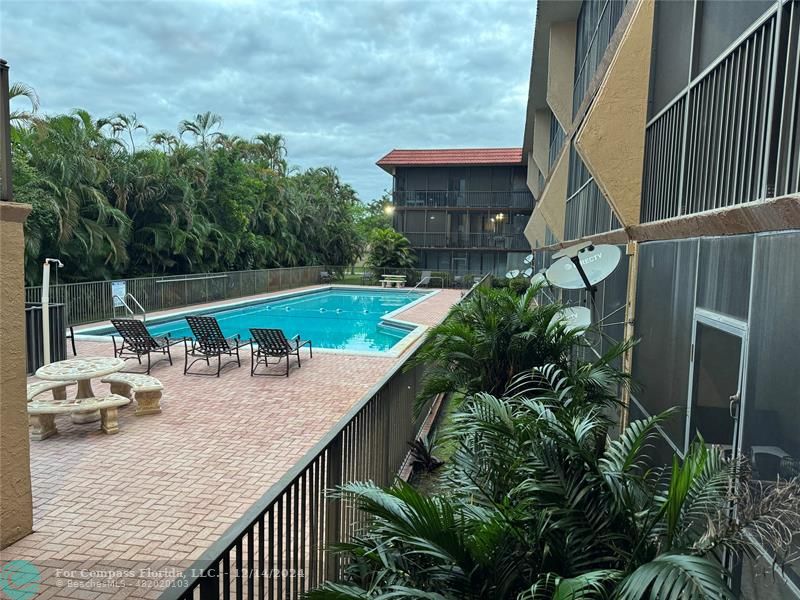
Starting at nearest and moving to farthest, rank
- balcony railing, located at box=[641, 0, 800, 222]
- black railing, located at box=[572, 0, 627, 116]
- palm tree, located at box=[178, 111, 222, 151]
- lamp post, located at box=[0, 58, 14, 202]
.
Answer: balcony railing, located at box=[641, 0, 800, 222]
lamp post, located at box=[0, 58, 14, 202]
black railing, located at box=[572, 0, 627, 116]
palm tree, located at box=[178, 111, 222, 151]

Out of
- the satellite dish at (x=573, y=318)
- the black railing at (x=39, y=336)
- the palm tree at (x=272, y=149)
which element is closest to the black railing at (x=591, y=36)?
the satellite dish at (x=573, y=318)

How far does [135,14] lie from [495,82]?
38248 mm

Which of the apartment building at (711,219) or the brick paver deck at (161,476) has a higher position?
the apartment building at (711,219)

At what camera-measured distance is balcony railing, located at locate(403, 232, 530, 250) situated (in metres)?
36.6

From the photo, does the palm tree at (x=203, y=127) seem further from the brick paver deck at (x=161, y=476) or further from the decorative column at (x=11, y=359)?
the decorative column at (x=11, y=359)

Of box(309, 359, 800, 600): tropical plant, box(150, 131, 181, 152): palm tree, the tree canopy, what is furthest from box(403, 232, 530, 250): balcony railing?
box(309, 359, 800, 600): tropical plant

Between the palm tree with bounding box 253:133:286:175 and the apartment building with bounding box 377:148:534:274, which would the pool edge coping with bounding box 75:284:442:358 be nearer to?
the apartment building with bounding box 377:148:534:274

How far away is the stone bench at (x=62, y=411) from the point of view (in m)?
6.26

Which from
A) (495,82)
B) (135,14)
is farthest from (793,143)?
(495,82)

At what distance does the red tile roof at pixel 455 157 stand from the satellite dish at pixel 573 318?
3158 cm

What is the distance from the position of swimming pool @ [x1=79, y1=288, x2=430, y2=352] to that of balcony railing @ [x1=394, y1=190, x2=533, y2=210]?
10.6 m

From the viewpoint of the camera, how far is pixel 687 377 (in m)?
3.77

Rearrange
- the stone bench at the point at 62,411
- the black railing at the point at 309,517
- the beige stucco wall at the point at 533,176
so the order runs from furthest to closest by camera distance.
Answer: the beige stucco wall at the point at 533,176 < the stone bench at the point at 62,411 < the black railing at the point at 309,517

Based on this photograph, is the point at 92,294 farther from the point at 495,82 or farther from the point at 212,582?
the point at 495,82
